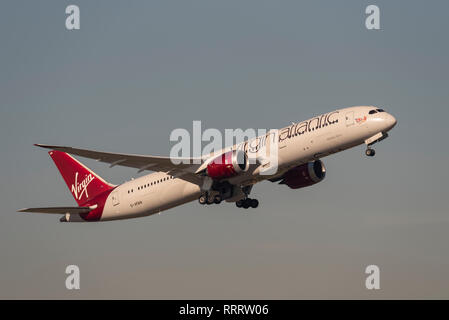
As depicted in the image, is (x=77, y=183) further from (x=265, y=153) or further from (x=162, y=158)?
(x=265, y=153)

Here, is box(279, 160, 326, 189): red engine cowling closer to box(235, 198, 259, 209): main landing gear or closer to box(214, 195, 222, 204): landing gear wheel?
box(235, 198, 259, 209): main landing gear

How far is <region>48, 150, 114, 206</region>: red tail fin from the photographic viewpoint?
6862cm

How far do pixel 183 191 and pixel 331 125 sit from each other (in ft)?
43.5

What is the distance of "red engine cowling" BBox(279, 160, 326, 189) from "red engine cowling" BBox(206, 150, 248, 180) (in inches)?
288

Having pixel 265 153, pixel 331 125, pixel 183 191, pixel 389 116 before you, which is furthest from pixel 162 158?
pixel 389 116

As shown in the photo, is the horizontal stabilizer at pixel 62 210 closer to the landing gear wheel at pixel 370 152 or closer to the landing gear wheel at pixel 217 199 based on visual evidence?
the landing gear wheel at pixel 217 199

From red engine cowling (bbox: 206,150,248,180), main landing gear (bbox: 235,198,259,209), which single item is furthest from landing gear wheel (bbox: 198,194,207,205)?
main landing gear (bbox: 235,198,259,209)

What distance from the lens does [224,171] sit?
184 ft

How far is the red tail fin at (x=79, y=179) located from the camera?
68.6 m

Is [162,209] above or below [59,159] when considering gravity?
below

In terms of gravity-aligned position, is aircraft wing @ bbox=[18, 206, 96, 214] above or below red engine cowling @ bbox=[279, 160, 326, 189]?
below

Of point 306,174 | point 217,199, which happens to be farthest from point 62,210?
point 306,174

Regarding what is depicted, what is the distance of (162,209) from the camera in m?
61.3

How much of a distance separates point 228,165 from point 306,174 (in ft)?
29.0
